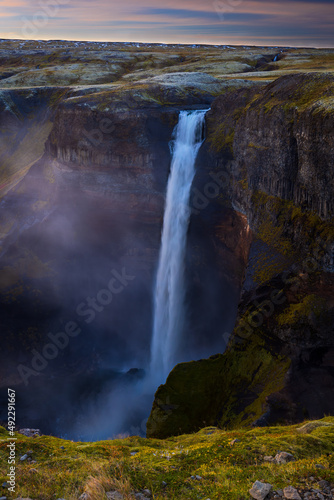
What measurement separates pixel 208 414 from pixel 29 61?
11174cm

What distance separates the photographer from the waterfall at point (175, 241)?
36.9 meters

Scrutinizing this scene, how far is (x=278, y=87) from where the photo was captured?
87.7 ft

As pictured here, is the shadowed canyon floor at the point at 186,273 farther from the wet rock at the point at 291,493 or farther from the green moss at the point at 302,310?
the wet rock at the point at 291,493

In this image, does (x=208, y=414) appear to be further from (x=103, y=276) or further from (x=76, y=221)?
(x=76, y=221)

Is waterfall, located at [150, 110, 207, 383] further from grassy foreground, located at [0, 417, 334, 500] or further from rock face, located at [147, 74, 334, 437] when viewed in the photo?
grassy foreground, located at [0, 417, 334, 500]

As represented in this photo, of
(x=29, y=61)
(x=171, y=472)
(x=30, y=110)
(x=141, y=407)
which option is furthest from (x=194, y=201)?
(x=29, y=61)

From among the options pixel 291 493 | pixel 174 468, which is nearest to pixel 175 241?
pixel 174 468

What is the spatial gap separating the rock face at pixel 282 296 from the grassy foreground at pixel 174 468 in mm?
7743

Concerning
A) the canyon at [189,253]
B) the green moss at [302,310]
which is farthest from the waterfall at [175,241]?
the green moss at [302,310]

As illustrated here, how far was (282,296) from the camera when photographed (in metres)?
22.6

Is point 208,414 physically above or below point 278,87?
below

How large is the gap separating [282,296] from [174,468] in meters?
14.8

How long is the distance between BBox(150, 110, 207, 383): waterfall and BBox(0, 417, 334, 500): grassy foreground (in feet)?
83.9

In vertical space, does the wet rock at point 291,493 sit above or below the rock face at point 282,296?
below
